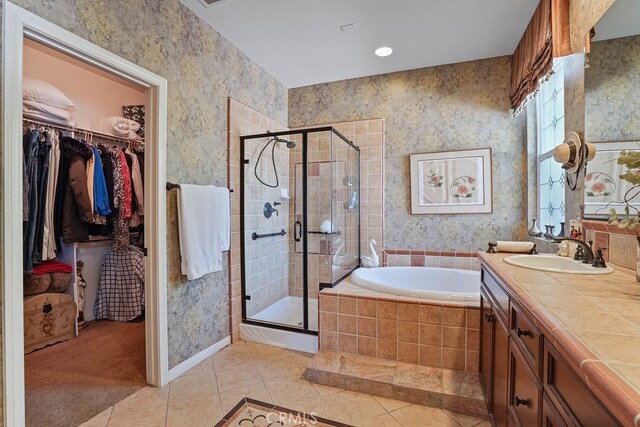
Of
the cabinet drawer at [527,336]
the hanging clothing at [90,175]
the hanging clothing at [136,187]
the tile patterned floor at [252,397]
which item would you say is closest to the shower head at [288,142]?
the hanging clothing at [136,187]

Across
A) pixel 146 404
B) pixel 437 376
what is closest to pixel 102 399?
pixel 146 404

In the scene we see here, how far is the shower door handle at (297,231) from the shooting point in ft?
9.50

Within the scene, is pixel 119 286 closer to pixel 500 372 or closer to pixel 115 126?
pixel 115 126

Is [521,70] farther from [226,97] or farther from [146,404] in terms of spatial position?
[146,404]

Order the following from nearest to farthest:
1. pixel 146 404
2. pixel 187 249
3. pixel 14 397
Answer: pixel 14 397 < pixel 146 404 < pixel 187 249

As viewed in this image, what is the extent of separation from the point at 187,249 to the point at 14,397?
3.46ft

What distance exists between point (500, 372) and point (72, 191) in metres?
3.21

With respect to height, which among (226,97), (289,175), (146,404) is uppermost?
(226,97)

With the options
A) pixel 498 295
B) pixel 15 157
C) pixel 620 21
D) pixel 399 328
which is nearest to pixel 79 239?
pixel 15 157

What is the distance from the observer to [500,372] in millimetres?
1384

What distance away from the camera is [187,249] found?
2.12m

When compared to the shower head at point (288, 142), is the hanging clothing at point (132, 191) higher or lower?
lower

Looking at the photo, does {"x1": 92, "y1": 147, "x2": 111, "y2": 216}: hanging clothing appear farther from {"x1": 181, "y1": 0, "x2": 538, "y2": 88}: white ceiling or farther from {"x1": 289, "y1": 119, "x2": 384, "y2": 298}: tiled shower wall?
{"x1": 289, "y1": 119, "x2": 384, "y2": 298}: tiled shower wall

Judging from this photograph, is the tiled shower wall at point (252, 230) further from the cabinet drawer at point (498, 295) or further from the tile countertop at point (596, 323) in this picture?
the tile countertop at point (596, 323)
